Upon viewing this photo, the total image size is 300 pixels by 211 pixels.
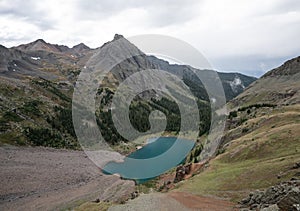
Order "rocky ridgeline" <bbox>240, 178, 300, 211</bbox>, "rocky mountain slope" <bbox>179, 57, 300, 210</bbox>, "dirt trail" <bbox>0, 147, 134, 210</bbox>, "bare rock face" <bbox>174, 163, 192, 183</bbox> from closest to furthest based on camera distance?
"rocky ridgeline" <bbox>240, 178, 300, 211</bbox>
"rocky mountain slope" <bbox>179, 57, 300, 210</bbox>
"bare rock face" <bbox>174, 163, 192, 183</bbox>
"dirt trail" <bbox>0, 147, 134, 210</bbox>

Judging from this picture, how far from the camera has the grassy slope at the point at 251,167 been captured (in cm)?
4000

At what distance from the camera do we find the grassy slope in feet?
131

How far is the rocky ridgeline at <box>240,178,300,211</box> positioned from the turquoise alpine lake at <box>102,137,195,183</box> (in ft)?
197

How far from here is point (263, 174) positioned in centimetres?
4172

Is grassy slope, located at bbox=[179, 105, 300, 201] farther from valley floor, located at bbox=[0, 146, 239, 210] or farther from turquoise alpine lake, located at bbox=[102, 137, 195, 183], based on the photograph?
turquoise alpine lake, located at bbox=[102, 137, 195, 183]

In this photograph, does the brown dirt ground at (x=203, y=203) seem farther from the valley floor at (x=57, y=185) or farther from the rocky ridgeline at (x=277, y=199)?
the rocky ridgeline at (x=277, y=199)

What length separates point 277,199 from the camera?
29.3 m

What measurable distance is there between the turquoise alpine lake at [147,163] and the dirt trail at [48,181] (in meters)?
6.59

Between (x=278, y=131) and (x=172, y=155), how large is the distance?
2754 inches

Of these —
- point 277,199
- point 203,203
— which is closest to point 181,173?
point 203,203

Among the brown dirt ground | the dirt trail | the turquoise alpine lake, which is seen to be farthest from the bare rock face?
the brown dirt ground

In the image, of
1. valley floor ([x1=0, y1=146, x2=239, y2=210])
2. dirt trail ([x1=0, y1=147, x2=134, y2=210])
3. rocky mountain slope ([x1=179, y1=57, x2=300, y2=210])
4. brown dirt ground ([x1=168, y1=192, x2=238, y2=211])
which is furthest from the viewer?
dirt trail ([x1=0, y1=147, x2=134, y2=210])

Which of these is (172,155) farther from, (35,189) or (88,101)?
(88,101)

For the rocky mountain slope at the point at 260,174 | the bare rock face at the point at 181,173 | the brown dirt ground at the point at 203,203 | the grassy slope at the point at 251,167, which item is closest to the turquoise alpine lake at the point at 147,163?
the bare rock face at the point at 181,173
